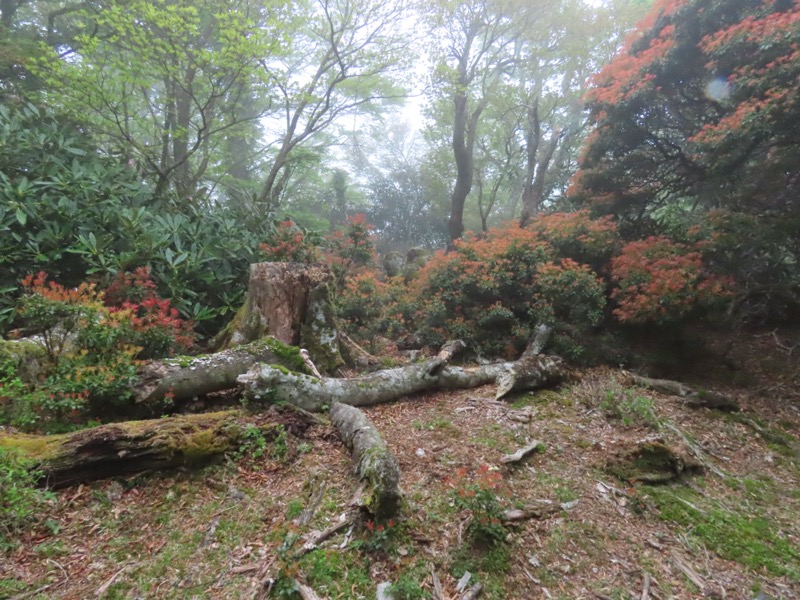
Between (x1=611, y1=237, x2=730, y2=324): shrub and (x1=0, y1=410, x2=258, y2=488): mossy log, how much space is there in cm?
621

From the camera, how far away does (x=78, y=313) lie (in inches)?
152

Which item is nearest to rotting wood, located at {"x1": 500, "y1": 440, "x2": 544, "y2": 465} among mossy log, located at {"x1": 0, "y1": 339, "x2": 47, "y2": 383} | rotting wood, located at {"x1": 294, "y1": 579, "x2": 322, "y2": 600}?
rotting wood, located at {"x1": 294, "y1": 579, "x2": 322, "y2": 600}

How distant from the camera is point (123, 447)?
298cm

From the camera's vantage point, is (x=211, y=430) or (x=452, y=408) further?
(x=452, y=408)

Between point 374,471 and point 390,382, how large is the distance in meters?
2.22

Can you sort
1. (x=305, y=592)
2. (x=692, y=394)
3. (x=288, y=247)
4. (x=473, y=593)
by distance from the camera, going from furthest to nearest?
(x=288, y=247)
(x=692, y=394)
(x=473, y=593)
(x=305, y=592)

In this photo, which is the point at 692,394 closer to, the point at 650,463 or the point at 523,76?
the point at 650,463

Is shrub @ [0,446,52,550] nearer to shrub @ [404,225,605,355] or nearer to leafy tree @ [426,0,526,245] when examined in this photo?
shrub @ [404,225,605,355]

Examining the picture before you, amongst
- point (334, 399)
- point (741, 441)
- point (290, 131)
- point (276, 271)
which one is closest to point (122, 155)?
point (290, 131)

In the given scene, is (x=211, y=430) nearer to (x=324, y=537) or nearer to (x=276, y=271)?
(x=324, y=537)

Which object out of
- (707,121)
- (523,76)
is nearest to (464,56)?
(523,76)

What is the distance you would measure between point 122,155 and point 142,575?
8.83 m

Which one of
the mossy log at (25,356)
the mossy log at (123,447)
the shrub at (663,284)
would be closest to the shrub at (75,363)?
the mossy log at (25,356)

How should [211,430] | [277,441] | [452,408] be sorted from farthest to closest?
1. [452,408]
2. [277,441]
3. [211,430]
